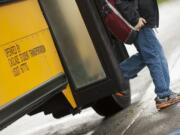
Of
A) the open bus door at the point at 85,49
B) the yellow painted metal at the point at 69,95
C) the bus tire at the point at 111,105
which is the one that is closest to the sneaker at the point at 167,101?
the open bus door at the point at 85,49

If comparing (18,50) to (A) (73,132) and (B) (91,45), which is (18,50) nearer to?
(B) (91,45)

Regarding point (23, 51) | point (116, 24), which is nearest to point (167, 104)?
point (116, 24)

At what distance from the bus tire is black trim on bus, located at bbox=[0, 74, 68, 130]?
1.20 meters

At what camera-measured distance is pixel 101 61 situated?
5.46 metres

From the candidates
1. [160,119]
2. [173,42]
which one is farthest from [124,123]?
[173,42]

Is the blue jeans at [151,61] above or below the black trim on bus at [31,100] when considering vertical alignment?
below

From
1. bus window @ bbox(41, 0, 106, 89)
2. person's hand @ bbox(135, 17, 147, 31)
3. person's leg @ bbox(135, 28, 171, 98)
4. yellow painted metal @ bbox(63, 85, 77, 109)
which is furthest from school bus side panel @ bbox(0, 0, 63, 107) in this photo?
person's leg @ bbox(135, 28, 171, 98)

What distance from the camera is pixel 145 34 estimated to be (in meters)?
5.83

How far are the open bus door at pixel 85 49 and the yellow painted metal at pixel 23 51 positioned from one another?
0.59 feet

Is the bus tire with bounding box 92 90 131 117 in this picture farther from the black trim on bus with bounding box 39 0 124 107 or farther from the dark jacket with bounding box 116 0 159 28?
the dark jacket with bounding box 116 0 159 28

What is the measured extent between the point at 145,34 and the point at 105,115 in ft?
3.90

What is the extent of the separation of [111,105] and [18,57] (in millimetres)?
2065

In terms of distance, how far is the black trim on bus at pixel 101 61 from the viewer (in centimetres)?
538

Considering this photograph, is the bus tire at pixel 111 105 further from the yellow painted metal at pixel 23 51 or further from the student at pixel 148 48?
the yellow painted metal at pixel 23 51
